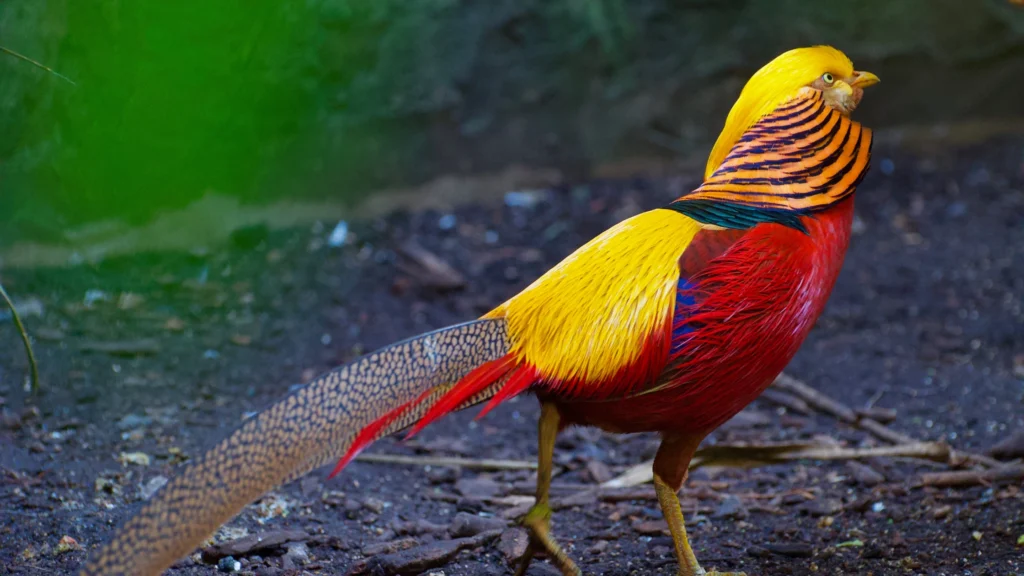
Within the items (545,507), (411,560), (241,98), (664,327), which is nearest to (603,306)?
(664,327)

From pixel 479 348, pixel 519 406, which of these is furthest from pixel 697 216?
pixel 519 406

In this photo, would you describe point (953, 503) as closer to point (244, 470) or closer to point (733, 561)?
point (733, 561)

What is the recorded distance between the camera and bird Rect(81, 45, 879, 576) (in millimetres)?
2258

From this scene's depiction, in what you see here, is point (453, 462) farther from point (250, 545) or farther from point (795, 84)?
point (795, 84)

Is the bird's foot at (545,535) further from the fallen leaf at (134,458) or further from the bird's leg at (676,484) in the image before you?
the fallen leaf at (134,458)

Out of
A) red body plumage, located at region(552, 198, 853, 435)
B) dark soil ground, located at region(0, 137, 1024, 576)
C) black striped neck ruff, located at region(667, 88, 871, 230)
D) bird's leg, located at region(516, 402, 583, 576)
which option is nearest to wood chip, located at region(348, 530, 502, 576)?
dark soil ground, located at region(0, 137, 1024, 576)

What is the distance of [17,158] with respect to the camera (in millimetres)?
4406

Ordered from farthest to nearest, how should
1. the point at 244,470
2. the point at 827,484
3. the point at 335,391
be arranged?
the point at 827,484 < the point at 335,391 < the point at 244,470

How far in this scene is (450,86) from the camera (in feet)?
17.9

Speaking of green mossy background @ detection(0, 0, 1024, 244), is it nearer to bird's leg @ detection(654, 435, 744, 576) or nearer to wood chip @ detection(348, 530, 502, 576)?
wood chip @ detection(348, 530, 502, 576)

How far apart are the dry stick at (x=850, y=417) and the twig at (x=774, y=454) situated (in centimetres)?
8

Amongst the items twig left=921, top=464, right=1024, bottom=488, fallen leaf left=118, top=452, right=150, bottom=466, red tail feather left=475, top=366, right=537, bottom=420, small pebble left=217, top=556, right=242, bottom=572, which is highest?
red tail feather left=475, top=366, right=537, bottom=420

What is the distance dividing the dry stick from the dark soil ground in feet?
0.16

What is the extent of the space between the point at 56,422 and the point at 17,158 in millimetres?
1600
